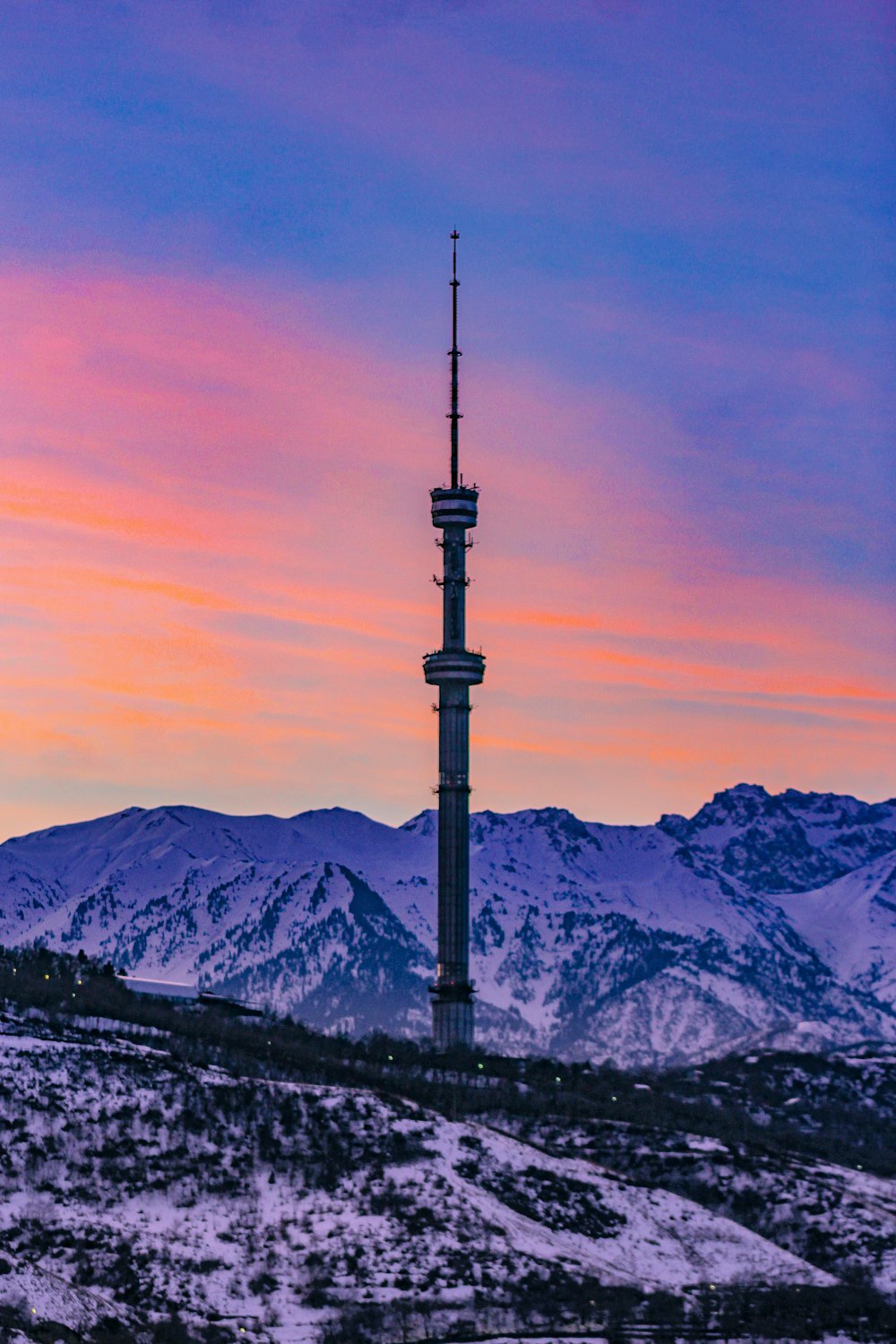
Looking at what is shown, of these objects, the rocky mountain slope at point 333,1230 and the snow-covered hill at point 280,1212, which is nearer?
the rocky mountain slope at point 333,1230

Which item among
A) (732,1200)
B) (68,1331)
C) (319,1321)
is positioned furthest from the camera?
(732,1200)

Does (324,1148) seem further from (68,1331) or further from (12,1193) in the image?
(68,1331)

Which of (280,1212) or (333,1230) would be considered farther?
(280,1212)

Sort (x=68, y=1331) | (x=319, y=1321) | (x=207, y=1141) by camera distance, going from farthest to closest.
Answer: (x=207, y=1141) → (x=319, y=1321) → (x=68, y=1331)

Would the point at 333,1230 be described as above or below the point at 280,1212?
below

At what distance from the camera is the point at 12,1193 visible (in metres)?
170

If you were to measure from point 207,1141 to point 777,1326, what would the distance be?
2042 inches

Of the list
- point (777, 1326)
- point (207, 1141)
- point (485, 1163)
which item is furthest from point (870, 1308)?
point (207, 1141)

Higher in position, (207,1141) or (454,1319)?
(207,1141)

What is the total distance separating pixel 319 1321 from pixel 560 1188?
39106mm

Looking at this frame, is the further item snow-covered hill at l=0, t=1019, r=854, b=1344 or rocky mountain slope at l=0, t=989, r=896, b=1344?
snow-covered hill at l=0, t=1019, r=854, b=1344

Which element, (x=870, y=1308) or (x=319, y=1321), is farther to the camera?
(x=870, y=1308)

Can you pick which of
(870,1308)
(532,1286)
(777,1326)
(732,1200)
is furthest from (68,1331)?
(732,1200)

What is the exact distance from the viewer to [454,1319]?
15838 centimetres
